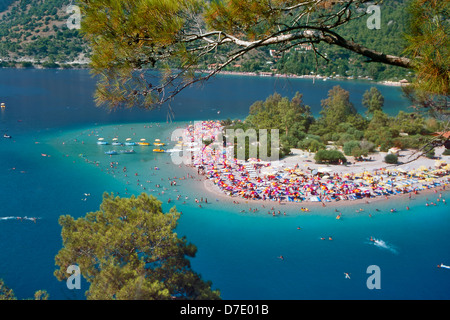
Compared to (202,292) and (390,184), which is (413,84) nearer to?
(202,292)

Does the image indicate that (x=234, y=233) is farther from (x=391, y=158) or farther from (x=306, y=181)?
(x=391, y=158)

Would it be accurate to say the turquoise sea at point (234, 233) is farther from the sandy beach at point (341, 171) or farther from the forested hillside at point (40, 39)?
the forested hillside at point (40, 39)

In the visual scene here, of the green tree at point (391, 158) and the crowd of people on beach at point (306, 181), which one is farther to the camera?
the green tree at point (391, 158)

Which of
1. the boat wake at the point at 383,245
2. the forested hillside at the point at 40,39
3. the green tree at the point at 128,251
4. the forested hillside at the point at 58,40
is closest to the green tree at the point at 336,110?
the boat wake at the point at 383,245

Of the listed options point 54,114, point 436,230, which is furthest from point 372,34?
point 436,230

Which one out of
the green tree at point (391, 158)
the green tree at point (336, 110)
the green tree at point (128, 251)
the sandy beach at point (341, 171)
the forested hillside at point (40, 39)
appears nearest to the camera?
the green tree at point (128, 251)

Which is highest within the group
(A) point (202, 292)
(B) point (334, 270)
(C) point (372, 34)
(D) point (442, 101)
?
(C) point (372, 34)

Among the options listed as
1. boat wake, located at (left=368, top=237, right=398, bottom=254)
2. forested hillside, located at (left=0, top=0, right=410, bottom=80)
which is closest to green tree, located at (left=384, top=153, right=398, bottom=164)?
boat wake, located at (left=368, top=237, right=398, bottom=254)

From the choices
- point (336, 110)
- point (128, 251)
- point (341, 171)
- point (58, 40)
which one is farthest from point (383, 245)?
point (58, 40)
